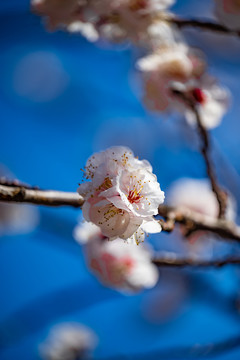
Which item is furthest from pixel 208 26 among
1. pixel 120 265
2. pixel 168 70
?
pixel 120 265

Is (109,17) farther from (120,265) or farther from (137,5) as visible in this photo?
(120,265)

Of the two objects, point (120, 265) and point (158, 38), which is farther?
point (120, 265)

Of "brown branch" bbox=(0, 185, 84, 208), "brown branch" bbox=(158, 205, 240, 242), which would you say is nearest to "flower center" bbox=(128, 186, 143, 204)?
"brown branch" bbox=(0, 185, 84, 208)

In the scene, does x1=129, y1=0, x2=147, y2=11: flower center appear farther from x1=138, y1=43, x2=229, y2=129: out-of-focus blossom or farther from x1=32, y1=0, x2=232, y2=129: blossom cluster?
x1=138, y1=43, x2=229, y2=129: out-of-focus blossom

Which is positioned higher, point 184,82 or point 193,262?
point 184,82

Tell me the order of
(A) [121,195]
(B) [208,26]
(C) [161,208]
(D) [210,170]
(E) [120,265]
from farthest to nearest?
(E) [120,265], (B) [208,26], (D) [210,170], (C) [161,208], (A) [121,195]

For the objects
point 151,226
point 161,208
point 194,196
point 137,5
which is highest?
point 194,196

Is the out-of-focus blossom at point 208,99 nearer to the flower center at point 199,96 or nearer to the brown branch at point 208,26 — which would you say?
the flower center at point 199,96
